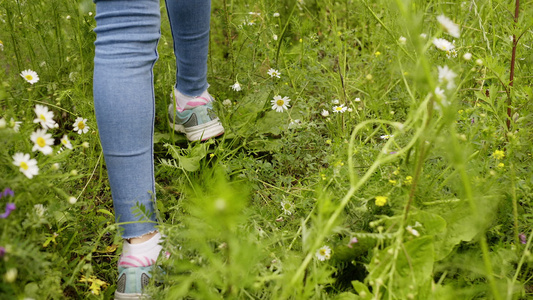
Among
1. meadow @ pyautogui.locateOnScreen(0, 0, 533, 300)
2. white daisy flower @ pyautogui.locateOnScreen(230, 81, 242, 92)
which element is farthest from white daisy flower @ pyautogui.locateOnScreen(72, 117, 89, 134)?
white daisy flower @ pyautogui.locateOnScreen(230, 81, 242, 92)

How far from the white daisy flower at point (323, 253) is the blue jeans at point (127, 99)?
0.44m

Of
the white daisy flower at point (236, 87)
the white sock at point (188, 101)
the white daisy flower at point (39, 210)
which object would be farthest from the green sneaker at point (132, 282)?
the white daisy flower at point (236, 87)

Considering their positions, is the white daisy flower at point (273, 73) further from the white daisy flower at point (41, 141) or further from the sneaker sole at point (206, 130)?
the white daisy flower at point (41, 141)

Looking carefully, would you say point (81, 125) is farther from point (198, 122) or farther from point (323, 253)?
point (323, 253)

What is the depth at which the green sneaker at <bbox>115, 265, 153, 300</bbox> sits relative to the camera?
1.08 metres

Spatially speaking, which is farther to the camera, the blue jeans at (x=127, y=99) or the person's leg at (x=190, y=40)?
the person's leg at (x=190, y=40)

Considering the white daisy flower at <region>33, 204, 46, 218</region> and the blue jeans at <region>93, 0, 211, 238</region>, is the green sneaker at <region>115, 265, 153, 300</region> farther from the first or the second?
the white daisy flower at <region>33, 204, 46, 218</region>

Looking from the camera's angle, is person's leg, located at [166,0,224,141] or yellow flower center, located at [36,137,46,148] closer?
yellow flower center, located at [36,137,46,148]

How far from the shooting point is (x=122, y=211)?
3.73 feet

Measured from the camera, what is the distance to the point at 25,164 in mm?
880

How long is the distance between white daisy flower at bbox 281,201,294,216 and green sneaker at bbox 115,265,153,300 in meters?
0.42

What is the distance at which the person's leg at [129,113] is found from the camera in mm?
1064

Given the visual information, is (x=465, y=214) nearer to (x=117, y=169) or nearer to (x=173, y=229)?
(x=173, y=229)

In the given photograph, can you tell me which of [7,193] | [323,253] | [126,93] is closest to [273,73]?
[126,93]
